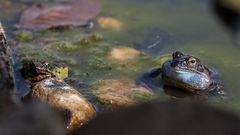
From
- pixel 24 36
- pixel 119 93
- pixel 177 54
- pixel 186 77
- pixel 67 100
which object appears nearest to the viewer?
pixel 67 100

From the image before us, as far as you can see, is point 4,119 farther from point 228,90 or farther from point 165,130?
point 228,90

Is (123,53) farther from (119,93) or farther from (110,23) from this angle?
(119,93)

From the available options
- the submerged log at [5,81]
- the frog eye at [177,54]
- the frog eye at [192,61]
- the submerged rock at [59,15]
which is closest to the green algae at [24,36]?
the submerged rock at [59,15]

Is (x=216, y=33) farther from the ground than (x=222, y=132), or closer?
closer

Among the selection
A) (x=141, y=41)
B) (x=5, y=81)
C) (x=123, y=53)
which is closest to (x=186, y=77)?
(x=123, y=53)

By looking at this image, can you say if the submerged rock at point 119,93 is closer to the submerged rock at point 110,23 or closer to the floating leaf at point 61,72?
the floating leaf at point 61,72

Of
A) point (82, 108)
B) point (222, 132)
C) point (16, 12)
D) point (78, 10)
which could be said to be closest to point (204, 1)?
point (78, 10)
